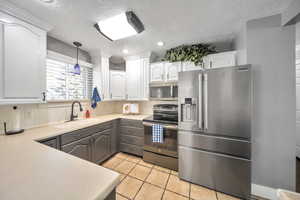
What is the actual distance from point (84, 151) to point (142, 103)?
1741mm

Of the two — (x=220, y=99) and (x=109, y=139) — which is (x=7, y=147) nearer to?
(x=109, y=139)

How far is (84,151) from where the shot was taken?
1893 millimetres

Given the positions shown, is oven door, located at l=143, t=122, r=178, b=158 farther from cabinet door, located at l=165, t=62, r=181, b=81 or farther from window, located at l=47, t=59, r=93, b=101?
window, located at l=47, t=59, r=93, b=101

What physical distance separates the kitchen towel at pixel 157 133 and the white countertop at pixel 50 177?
1523mm

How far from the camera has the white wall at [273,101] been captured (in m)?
1.46

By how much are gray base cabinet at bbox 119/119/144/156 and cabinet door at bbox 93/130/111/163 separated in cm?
35

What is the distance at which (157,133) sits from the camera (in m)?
2.21

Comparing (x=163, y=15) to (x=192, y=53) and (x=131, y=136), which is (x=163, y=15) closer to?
(x=192, y=53)

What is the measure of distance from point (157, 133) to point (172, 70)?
1358 mm

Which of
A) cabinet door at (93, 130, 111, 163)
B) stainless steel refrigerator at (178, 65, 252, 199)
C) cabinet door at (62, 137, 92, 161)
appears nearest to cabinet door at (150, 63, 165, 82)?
stainless steel refrigerator at (178, 65, 252, 199)

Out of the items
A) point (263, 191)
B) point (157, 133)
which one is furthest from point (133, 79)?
point (263, 191)

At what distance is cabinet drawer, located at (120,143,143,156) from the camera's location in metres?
A: 2.51

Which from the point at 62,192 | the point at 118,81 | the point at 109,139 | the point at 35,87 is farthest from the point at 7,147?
the point at 118,81

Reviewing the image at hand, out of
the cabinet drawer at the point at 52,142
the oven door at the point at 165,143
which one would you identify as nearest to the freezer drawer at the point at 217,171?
the oven door at the point at 165,143
